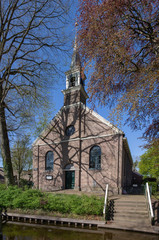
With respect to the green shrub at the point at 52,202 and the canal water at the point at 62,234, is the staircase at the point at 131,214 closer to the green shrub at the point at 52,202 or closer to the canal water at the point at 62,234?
the canal water at the point at 62,234

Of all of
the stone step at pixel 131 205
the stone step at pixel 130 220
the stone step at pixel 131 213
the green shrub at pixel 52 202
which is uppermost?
the green shrub at pixel 52 202

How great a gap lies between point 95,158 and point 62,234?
9479 mm

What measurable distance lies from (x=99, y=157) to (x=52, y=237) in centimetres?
985

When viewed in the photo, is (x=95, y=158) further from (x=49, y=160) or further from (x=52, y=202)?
(x=52, y=202)

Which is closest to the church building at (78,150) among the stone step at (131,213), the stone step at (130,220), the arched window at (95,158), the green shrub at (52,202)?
the arched window at (95,158)

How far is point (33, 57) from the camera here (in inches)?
464

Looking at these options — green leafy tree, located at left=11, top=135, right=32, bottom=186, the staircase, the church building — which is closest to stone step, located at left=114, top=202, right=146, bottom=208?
the staircase

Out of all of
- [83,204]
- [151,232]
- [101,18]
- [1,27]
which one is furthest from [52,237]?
[1,27]

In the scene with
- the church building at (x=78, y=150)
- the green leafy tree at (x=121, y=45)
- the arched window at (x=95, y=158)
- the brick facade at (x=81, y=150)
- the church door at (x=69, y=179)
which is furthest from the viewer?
the church door at (x=69, y=179)

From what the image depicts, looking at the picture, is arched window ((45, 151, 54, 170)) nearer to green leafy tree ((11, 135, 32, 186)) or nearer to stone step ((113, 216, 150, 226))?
green leafy tree ((11, 135, 32, 186))

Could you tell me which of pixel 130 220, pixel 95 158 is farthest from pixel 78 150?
pixel 130 220

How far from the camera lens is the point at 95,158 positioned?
16.2 m

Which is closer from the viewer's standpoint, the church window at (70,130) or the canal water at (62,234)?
the canal water at (62,234)

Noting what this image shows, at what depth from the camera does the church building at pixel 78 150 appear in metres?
15.0
